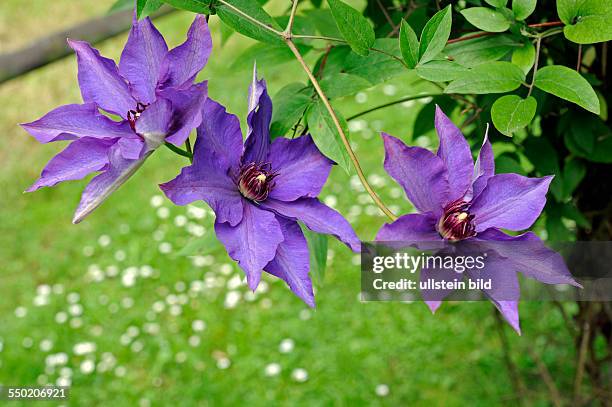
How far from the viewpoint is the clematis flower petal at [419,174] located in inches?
19.2

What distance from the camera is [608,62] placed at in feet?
2.99

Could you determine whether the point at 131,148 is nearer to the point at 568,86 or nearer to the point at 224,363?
the point at 568,86

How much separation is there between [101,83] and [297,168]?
163 mm

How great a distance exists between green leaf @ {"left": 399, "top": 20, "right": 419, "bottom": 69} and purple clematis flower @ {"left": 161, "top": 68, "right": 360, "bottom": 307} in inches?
3.7

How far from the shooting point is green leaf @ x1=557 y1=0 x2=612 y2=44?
565 mm

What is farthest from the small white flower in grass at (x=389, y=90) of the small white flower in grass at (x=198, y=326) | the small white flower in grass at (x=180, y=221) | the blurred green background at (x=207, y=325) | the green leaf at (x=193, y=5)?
the green leaf at (x=193, y=5)

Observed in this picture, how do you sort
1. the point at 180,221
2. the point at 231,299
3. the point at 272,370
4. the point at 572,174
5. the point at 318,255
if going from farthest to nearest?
the point at 180,221, the point at 231,299, the point at 272,370, the point at 572,174, the point at 318,255

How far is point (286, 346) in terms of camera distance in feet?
6.85

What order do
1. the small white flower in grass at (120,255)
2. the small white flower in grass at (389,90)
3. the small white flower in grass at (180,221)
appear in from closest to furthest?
1. the small white flower in grass at (120,255)
2. the small white flower in grass at (180,221)
3. the small white flower in grass at (389,90)

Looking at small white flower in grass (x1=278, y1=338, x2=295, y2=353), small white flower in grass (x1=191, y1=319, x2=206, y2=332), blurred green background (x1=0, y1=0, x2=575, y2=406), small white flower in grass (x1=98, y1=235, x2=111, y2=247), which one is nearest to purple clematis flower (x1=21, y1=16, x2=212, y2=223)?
blurred green background (x1=0, y1=0, x2=575, y2=406)

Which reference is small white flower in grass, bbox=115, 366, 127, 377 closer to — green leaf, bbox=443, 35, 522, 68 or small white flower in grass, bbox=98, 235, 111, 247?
small white flower in grass, bbox=98, 235, 111, 247

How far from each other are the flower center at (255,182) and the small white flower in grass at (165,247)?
79.5 inches

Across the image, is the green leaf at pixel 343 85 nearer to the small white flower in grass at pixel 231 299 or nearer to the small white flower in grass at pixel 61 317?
the small white flower in grass at pixel 231 299

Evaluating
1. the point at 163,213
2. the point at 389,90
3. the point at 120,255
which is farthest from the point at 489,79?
the point at 389,90
